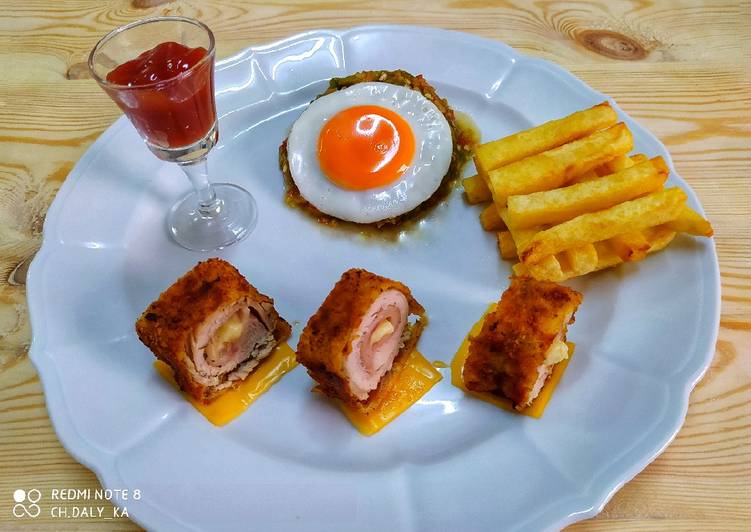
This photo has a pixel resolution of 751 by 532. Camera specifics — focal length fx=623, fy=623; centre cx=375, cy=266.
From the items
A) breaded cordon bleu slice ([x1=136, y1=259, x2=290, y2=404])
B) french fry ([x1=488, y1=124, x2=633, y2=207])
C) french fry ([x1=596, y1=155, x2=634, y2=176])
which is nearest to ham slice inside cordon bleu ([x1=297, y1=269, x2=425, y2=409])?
breaded cordon bleu slice ([x1=136, y1=259, x2=290, y2=404])

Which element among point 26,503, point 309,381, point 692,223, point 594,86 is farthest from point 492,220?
point 26,503

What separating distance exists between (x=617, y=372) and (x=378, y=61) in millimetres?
2233

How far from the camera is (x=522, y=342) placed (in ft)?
7.33

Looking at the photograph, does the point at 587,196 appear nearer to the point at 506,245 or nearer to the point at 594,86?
the point at 506,245

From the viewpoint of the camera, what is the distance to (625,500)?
2229 mm

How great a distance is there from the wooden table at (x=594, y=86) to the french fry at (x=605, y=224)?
568 millimetres

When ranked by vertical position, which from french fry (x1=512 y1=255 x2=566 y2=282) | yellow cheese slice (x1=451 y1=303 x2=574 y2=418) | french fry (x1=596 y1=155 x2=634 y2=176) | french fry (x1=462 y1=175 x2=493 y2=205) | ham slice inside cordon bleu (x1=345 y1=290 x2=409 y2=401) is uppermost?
french fry (x1=596 y1=155 x2=634 y2=176)

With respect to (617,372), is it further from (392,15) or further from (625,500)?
(392,15)

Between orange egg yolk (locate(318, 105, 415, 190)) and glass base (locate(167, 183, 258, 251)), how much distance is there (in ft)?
1.51

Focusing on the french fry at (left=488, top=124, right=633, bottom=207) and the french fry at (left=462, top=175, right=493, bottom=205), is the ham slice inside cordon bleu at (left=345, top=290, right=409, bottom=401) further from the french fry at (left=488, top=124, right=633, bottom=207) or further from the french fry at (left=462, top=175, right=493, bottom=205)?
the french fry at (left=462, top=175, right=493, bottom=205)

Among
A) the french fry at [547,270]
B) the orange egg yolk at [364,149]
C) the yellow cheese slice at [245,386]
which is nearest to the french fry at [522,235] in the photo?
the french fry at [547,270]

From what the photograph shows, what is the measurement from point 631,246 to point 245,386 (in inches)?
66.4

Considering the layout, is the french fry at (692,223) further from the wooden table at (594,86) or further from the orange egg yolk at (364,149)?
the orange egg yolk at (364,149)

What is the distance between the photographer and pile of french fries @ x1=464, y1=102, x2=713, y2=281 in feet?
8.29
